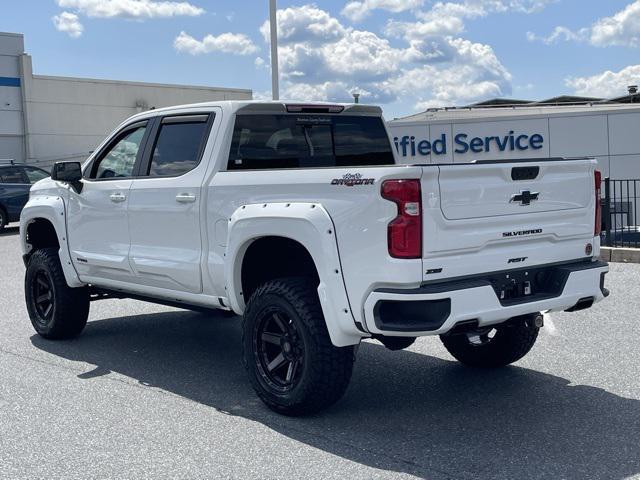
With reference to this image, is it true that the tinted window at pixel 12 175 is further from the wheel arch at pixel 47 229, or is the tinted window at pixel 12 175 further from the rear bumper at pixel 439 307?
the rear bumper at pixel 439 307

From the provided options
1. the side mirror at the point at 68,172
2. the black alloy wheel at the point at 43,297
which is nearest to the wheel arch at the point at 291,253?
the side mirror at the point at 68,172

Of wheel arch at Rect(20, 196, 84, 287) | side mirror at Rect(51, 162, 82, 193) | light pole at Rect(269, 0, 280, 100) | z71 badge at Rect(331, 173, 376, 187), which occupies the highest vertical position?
light pole at Rect(269, 0, 280, 100)

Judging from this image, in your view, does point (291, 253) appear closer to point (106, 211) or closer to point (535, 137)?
point (106, 211)

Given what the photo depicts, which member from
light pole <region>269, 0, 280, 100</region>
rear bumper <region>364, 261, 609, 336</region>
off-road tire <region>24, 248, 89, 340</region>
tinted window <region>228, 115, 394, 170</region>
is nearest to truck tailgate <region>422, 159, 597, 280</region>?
rear bumper <region>364, 261, 609, 336</region>

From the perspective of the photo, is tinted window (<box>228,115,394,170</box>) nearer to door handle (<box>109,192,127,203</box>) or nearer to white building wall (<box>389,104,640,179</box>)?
door handle (<box>109,192,127,203</box>)

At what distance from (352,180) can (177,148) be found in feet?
6.97

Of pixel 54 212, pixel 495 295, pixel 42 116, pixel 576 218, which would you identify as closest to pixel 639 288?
pixel 576 218

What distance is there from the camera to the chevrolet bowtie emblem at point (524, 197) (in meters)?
5.07

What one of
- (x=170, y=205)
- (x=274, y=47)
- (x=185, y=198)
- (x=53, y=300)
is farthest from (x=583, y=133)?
(x=185, y=198)

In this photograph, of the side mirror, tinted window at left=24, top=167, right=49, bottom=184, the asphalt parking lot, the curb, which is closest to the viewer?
the asphalt parking lot

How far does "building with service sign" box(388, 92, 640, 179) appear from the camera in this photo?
1092 inches

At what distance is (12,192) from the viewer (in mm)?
22016

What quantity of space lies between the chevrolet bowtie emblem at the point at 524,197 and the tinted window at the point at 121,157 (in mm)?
3246

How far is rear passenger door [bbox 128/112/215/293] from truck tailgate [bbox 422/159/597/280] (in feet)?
6.44
